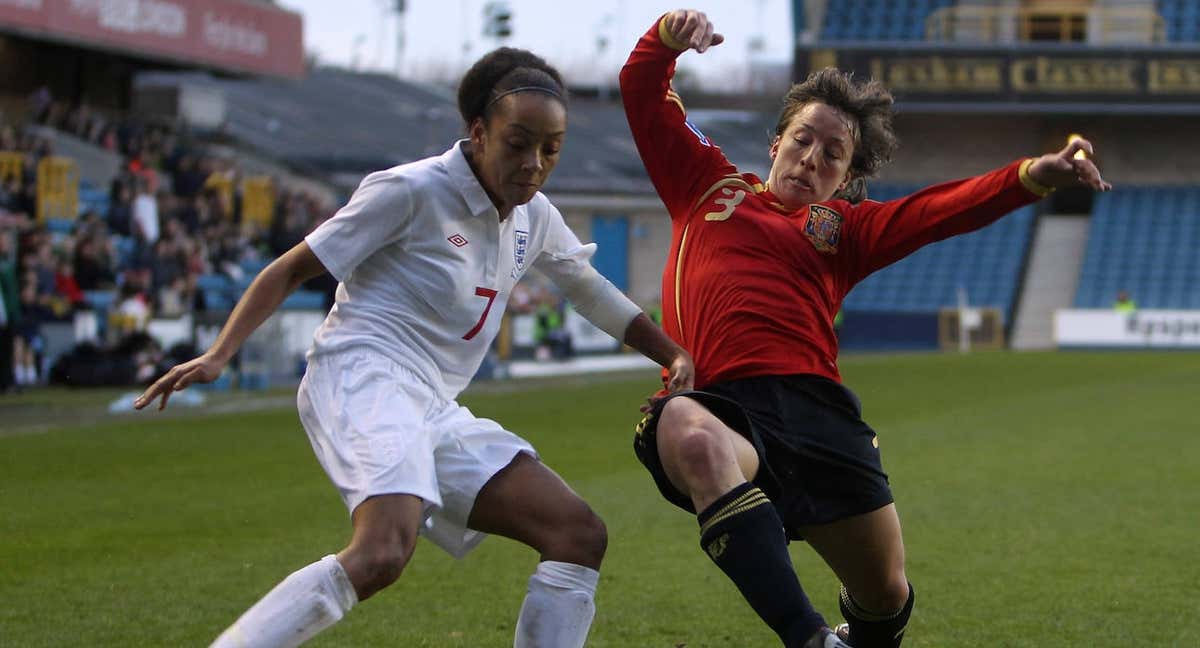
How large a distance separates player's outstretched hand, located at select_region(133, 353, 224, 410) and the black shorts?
130cm

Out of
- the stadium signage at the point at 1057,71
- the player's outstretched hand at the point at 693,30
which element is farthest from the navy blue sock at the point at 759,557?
the stadium signage at the point at 1057,71

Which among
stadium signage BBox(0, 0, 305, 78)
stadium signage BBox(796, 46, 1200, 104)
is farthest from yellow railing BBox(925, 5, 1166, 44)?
stadium signage BBox(0, 0, 305, 78)

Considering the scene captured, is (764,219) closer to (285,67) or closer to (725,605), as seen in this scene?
(725,605)

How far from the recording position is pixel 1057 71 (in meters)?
44.5

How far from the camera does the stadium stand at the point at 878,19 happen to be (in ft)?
161

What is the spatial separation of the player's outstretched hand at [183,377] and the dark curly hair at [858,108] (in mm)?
2151

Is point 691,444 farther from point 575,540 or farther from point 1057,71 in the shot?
point 1057,71

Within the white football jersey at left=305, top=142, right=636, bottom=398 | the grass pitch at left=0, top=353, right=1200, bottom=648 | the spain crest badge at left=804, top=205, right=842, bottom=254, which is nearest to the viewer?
the white football jersey at left=305, top=142, right=636, bottom=398

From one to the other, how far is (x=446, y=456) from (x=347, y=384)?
0.34 m

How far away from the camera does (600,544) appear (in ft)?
15.1

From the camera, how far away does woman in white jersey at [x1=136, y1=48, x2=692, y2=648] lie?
4375mm

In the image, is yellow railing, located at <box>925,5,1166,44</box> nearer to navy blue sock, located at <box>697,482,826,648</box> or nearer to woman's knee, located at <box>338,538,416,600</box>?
navy blue sock, located at <box>697,482,826,648</box>

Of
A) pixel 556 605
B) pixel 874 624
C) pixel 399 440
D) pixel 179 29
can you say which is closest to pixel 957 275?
pixel 179 29

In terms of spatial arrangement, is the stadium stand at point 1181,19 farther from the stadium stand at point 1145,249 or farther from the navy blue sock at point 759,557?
the navy blue sock at point 759,557
